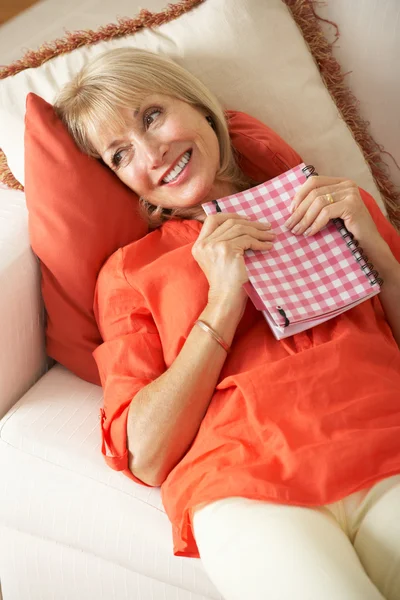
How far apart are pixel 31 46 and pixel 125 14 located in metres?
0.24

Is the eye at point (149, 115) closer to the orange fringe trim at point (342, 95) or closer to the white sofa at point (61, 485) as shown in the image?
the white sofa at point (61, 485)

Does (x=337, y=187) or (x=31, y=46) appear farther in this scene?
(x=31, y=46)

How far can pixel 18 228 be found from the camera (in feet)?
4.76

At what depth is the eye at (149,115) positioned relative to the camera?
1332 millimetres

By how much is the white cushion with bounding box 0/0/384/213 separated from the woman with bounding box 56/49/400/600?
0.53 ft

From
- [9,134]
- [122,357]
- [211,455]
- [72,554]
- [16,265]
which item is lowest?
[72,554]

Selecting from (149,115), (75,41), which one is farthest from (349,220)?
(75,41)

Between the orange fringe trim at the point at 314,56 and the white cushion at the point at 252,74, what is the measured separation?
0.02m

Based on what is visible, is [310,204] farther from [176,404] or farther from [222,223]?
[176,404]

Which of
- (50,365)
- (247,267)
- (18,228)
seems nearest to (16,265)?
(18,228)

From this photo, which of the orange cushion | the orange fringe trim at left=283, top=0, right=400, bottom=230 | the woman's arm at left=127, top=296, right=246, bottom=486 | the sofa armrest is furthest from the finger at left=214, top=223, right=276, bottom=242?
the orange fringe trim at left=283, top=0, right=400, bottom=230

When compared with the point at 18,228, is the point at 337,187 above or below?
below

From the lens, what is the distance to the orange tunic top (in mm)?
1062

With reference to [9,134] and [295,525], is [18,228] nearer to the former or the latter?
[9,134]
